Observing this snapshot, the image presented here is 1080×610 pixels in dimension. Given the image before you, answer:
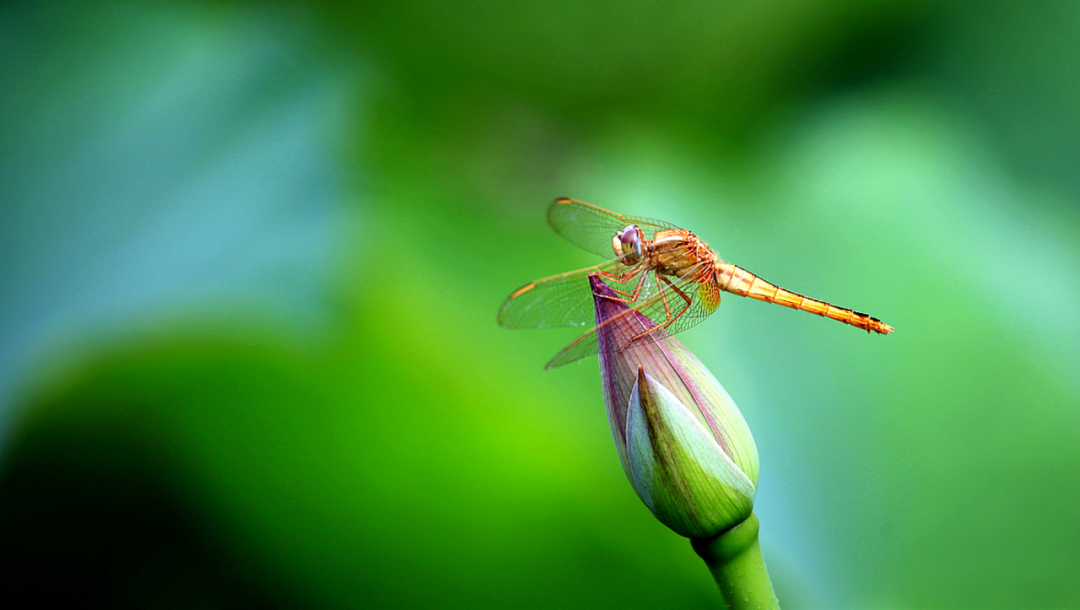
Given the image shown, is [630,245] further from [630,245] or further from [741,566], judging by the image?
[741,566]

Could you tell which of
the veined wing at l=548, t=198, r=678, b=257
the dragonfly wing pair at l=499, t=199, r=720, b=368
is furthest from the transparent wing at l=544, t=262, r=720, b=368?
the veined wing at l=548, t=198, r=678, b=257

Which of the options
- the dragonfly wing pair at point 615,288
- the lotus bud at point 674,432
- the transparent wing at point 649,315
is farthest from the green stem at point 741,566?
the dragonfly wing pair at point 615,288

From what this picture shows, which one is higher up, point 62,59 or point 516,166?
point 62,59

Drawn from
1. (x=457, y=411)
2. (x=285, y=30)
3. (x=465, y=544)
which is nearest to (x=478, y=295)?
(x=457, y=411)

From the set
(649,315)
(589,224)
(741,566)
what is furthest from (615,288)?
(741,566)

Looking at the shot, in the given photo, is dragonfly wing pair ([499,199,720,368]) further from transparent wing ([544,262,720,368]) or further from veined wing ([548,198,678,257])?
veined wing ([548,198,678,257])

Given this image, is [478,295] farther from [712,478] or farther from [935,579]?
[935,579]
